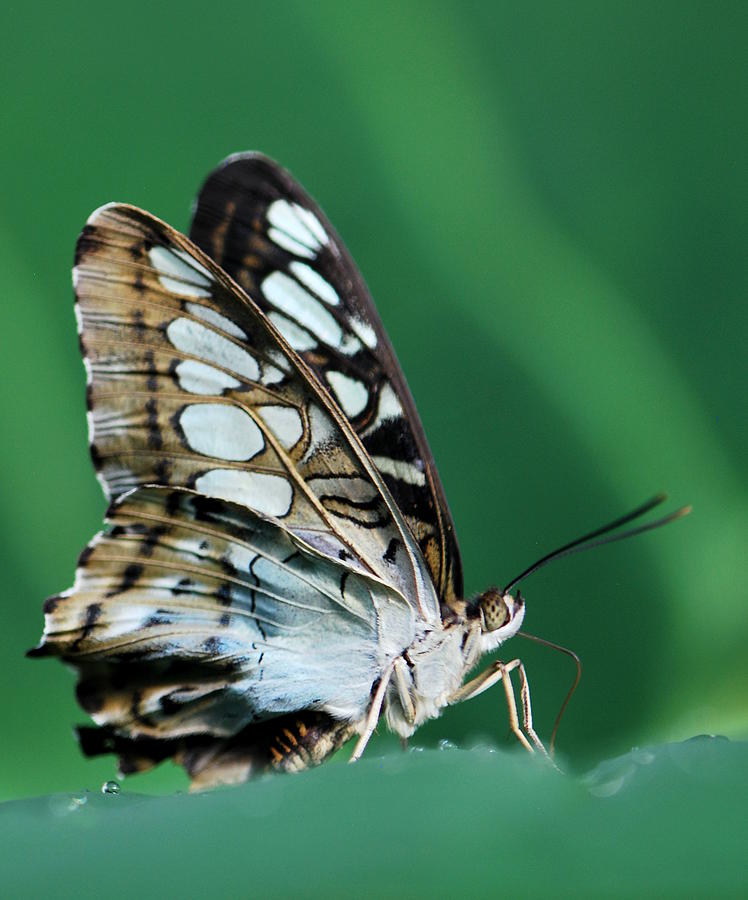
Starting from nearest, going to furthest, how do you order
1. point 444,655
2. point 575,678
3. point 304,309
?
point 444,655
point 304,309
point 575,678

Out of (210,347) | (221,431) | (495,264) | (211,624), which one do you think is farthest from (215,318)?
(495,264)

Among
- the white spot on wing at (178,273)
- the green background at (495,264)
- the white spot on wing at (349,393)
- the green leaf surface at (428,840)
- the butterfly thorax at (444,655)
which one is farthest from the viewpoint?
the green background at (495,264)

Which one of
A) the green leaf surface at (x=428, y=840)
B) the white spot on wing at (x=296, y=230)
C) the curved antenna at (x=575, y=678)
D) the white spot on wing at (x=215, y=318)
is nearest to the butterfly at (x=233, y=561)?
the white spot on wing at (x=215, y=318)

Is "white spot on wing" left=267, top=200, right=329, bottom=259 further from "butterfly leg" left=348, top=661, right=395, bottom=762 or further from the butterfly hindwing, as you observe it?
"butterfly leg" left=348, top=661, right=395, bottom=762

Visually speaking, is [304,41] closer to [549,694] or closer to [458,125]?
[458,125]

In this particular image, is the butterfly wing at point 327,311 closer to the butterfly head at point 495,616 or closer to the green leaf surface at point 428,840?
the butterfly head at point 495,616

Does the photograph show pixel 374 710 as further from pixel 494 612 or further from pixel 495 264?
pixel 495 264

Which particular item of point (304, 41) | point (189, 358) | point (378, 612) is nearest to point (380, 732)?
point (378, 612)
